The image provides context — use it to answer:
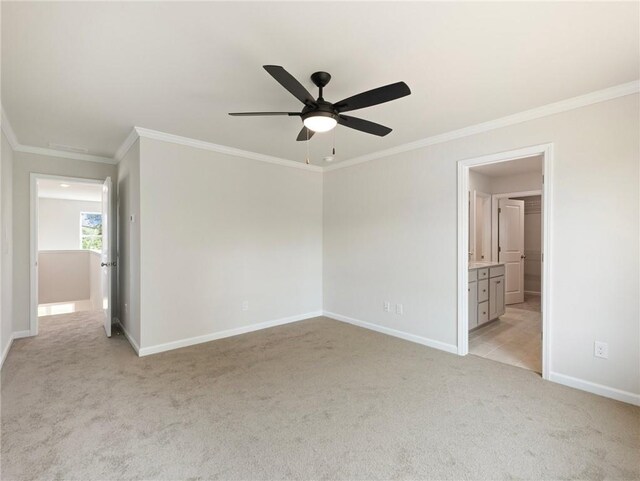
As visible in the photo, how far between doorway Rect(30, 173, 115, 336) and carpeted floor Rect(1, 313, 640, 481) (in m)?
1.35

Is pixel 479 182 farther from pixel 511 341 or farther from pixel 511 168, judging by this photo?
pixel 511 341

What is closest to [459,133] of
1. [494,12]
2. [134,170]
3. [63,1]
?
[494,12]

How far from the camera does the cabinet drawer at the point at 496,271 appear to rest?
15.3ft

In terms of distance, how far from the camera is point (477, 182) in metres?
5.66

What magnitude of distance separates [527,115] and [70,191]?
9.53m

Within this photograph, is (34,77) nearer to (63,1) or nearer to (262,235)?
(63,1)

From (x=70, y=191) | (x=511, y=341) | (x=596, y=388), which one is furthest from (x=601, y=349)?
(x=70, y=191)

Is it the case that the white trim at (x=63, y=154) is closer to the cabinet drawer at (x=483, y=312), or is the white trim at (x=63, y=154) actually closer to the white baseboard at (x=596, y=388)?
the cabinet drawer at (x=483, y=312)

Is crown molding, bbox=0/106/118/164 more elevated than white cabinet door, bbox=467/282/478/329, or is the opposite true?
crown molding, bbox=0/106/118/164

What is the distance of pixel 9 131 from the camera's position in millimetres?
3439

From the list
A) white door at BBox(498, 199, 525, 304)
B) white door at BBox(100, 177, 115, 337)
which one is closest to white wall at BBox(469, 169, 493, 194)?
white door at BBox(498, 199, 525, 304)

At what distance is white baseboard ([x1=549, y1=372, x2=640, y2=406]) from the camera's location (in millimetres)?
2483

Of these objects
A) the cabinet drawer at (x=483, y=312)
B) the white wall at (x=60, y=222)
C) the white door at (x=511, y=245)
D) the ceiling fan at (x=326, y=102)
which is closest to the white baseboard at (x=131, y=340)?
the ceiling fan at (x=326, y=102)

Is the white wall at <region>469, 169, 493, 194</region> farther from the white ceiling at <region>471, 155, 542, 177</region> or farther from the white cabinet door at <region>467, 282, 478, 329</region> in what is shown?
the white cabinet door at <region>467, 282, 478, 329</region>
